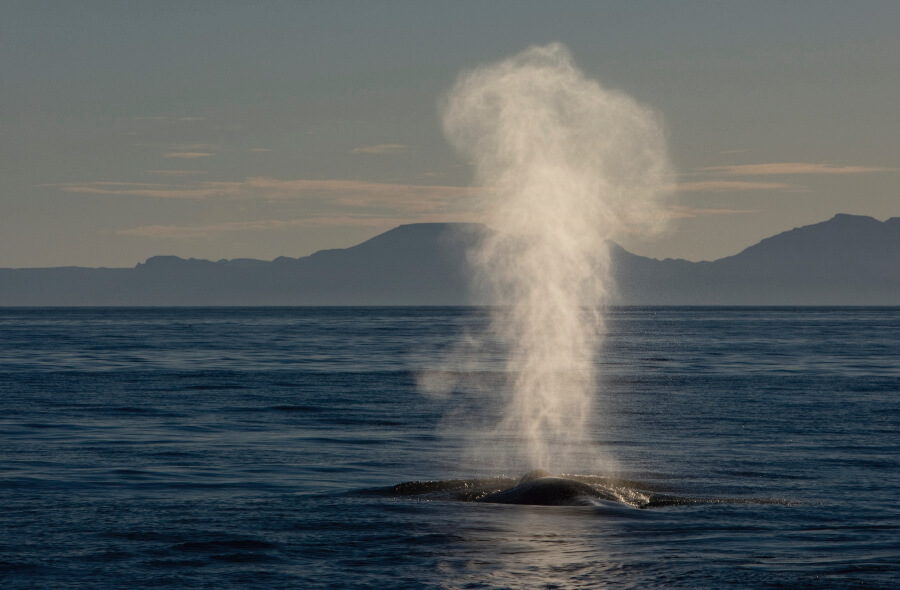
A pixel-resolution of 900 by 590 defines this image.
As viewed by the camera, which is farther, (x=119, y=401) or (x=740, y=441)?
(x=119, y=401)

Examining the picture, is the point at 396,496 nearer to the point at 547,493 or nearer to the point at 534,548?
the point at 547,493

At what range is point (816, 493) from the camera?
20.2 meters

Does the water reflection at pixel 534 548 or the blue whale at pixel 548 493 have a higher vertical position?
the blue whale at pixel 548 493

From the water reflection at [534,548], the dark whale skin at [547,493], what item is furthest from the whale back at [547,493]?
the water reflection at [534,548]

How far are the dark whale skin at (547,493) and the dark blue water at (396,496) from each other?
19.8 inches

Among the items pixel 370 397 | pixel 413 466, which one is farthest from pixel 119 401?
pixel 413 466

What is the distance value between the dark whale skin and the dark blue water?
1.65ft

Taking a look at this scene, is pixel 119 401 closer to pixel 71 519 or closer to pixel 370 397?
pixel 370 397

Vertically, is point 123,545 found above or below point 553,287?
below

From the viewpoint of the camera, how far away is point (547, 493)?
1952 cm

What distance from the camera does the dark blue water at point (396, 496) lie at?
14.4 meters

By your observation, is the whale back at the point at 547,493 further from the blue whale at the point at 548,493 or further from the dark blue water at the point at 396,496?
the dark blue water at the point at 396,496

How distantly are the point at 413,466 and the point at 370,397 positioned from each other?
18073 millimetres

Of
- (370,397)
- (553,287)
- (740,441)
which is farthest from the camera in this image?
(370,397)
